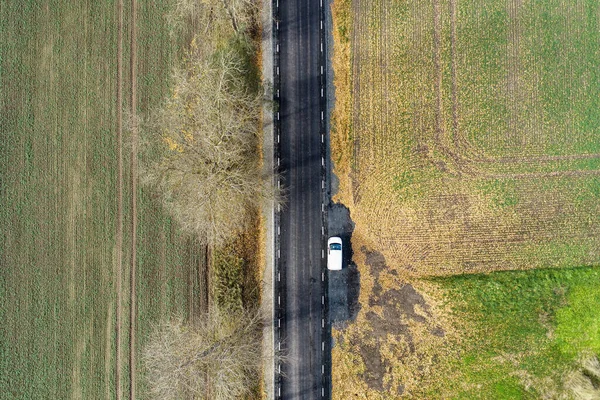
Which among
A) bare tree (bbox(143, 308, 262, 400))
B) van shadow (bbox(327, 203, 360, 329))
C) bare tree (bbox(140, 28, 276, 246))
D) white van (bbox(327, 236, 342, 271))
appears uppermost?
bare tree (bbox(140, 28, 276, 246))

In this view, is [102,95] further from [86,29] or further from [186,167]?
[186,167]

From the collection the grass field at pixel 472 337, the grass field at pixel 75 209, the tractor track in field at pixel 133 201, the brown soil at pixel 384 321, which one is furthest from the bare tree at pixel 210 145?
the grass field at pixel 472 337

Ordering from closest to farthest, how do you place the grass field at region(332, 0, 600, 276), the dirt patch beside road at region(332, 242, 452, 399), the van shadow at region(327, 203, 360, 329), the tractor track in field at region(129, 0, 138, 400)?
the grass field at region(332, 0, 600, 276)
the dirt patch beside road at region(332, 242, 452, 399)
the van shadow at region(327, 203, 360, 329)
the tractor track in field at region(129, 0, 138, 400)

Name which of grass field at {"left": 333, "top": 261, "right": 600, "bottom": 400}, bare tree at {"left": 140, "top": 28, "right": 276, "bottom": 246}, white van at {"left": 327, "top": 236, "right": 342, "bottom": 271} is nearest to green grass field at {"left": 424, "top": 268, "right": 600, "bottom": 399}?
grass field at {"left": 333, "top": 261, "right": 600, "bottom": 400}

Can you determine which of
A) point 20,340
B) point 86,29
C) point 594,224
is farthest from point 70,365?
point 594,224

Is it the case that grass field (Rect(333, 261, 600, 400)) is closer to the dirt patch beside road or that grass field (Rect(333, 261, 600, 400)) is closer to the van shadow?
the dirt patch beside road

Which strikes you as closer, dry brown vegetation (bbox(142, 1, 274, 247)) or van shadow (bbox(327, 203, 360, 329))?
dry brown vegetation (bbox(142, 1, 274, 247))
